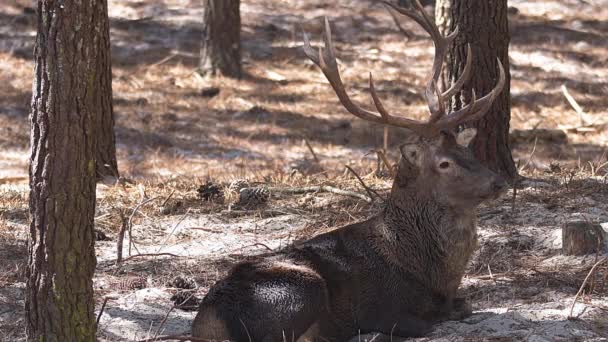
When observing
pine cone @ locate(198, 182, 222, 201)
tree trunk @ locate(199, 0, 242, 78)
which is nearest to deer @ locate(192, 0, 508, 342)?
pine cone @ locate(198, 182, 222, 201)

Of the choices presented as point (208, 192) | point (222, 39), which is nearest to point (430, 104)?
point (208, 192)

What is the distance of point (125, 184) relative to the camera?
10.2m

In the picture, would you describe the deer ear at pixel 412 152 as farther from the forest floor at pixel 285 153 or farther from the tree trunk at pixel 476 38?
the tree trunk at pixel 476 38

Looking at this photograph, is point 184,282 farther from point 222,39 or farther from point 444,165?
point 222,39

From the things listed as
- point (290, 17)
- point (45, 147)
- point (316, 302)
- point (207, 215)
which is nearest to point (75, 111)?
point (45, 147)

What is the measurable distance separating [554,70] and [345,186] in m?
9.95

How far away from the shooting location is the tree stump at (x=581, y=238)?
7492 millimetres

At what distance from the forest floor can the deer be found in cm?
31

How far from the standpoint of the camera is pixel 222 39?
17.7 metres

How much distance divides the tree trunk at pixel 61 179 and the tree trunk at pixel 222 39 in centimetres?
1227

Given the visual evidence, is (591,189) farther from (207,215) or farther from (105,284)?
(105,284)

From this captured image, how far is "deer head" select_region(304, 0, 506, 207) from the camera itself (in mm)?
6711

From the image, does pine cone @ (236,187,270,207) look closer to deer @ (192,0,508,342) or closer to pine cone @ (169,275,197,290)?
pine cone @ (169,275,197,290)

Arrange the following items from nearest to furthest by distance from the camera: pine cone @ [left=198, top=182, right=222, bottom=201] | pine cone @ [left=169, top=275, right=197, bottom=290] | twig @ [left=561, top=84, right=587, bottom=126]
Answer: pine cone @ [left=169, top=275, right=197, bottom=290], pine cone @ [left=198, top=182, right=222, bottom=201], twig @ [left=561, top=84, right=587, bottom=126]
